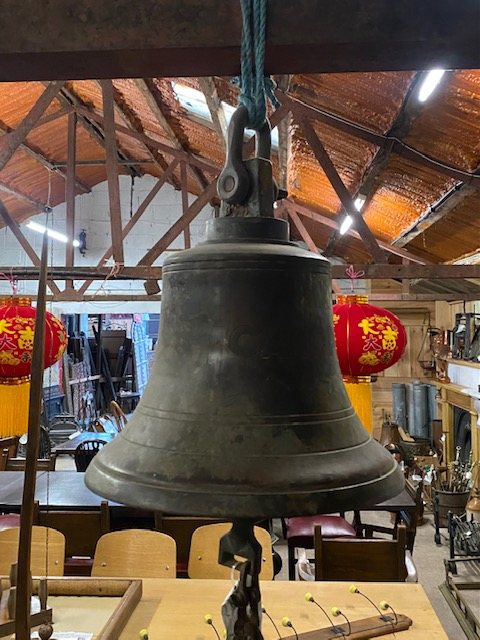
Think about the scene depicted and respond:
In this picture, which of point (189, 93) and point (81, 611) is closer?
point (81, 611)

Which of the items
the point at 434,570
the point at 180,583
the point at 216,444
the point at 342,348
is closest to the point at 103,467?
the point at 216,444

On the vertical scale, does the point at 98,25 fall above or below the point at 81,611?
above

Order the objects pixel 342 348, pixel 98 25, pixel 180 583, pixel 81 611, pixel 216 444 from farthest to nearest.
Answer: pixel 342 348 → pixel 180 583 → pixel 81 611 → pixel 98 25 → pixel 216 444

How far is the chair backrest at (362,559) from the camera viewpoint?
3.05 meters

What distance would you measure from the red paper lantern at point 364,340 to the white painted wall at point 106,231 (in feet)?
22.1

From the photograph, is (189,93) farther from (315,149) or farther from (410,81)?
(410,81)

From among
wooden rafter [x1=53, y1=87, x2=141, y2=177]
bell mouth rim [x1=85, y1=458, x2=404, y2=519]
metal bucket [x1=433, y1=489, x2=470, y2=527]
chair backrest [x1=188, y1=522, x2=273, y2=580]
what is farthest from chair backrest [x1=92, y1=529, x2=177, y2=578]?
wooden rafter [x1=53, y1=87, x2=141, y2=177]

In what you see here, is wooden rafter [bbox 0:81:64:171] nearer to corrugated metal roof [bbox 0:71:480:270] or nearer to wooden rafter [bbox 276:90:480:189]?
corrugated metal roof [bbox 0:71:480:270]

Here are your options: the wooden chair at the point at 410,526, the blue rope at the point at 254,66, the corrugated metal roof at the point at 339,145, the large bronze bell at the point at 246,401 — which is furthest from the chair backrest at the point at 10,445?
the blue rope at the point at 254,66

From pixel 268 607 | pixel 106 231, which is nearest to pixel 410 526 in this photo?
pixel 268 607

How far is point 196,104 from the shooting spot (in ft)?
17.9

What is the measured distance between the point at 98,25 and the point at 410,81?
7.79 ft

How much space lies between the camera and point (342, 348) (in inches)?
133

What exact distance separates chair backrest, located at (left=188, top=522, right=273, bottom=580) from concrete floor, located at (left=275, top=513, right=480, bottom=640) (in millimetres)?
1854
